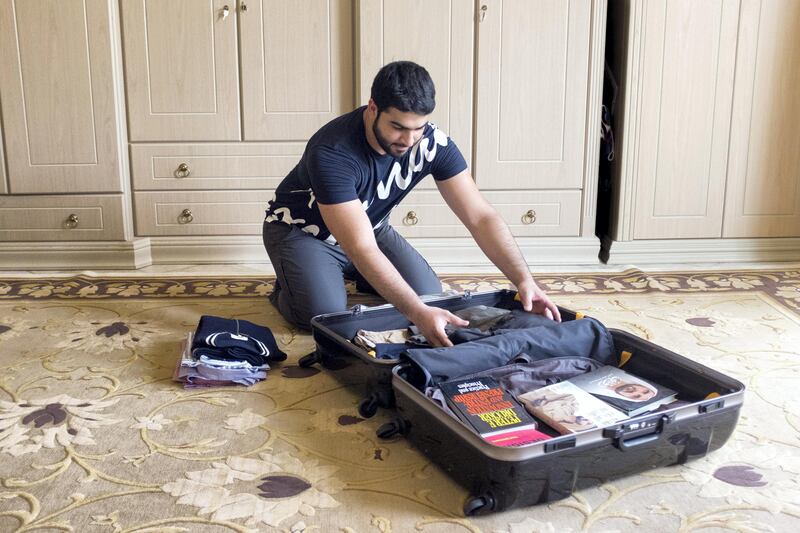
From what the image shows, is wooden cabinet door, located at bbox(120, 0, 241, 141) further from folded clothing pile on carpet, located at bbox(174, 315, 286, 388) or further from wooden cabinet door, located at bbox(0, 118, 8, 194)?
folded clothing pile on carpet, located at bbox(174, 315, 286, 388)

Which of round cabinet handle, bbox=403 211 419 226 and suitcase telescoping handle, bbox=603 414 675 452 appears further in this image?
round cabinet handle, bbox=403 211 419 226

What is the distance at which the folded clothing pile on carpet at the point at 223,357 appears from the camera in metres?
2.08

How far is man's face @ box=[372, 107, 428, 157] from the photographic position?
79.9 inches

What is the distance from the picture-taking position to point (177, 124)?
131 inches

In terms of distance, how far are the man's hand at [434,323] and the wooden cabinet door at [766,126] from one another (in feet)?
6.53

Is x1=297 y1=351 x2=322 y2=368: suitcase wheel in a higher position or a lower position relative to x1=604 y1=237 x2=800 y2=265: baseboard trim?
lower

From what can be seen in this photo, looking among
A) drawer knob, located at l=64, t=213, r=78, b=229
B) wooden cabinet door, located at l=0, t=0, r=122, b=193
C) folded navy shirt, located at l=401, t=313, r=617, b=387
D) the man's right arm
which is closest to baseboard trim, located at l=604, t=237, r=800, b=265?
folded navy shirt, located at l=401, t=313, r=617, b=387

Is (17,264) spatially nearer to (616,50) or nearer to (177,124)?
(177,124)

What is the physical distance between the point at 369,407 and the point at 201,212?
1.81m

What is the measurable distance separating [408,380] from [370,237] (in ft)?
1.66

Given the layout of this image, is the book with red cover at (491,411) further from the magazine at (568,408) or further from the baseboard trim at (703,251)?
the baseboard trim at (703,251)

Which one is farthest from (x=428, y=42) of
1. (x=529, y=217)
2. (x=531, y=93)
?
(x=529, y=217)

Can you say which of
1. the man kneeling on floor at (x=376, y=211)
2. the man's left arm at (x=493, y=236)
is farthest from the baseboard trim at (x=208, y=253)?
the man's left arm at (x=493, y=236)

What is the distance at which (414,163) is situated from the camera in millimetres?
2391
